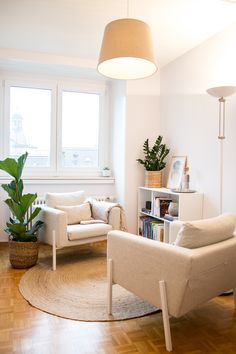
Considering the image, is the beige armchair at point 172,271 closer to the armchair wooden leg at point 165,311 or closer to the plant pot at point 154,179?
the armchair wooden leg at point 165,311

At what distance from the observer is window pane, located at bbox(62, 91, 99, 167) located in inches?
193

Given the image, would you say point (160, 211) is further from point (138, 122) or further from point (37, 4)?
point (37, 4)

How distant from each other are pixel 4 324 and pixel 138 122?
10.5ft

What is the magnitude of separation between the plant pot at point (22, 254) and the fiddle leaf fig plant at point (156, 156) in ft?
6.21

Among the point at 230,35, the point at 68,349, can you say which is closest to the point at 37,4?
the point at 230,35

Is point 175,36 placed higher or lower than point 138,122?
higher

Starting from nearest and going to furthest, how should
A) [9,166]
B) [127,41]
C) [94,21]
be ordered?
1. [127,41]
2. [94,21]
3. [9,166]

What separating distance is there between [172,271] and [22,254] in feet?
6.82

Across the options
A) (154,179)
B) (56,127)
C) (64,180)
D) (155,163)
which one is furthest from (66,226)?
(56,127)

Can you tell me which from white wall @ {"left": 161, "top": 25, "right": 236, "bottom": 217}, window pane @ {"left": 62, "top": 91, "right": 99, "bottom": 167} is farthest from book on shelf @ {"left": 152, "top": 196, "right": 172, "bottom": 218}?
window pane @ {"left": 62, "top": 91, "right": 99, "bottom": 167}

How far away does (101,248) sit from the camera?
14.2 ft

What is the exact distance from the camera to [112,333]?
2162 millimetres

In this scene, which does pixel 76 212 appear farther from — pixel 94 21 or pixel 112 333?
pixel 94 21

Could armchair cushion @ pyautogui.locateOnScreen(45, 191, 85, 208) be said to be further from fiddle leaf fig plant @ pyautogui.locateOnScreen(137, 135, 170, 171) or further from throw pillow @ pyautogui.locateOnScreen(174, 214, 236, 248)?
throw pillow @ pyautogui.locateOnScreen(174, 214, 236, 248)
